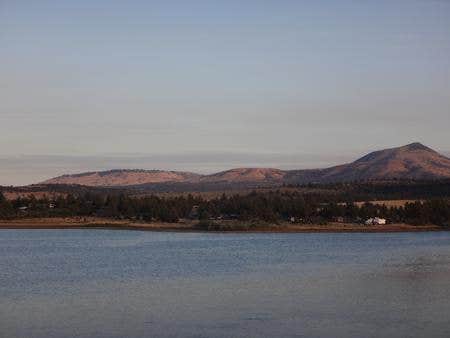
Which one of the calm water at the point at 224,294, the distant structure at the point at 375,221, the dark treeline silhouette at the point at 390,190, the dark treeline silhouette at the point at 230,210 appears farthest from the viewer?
the dark treeline silhouette at the point at 390,190

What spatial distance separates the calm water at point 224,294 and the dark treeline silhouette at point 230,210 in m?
52.9

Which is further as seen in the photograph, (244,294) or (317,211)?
(317,211)

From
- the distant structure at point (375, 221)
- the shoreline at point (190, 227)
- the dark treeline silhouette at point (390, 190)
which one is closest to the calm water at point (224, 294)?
the shoreline at point (190, 227)

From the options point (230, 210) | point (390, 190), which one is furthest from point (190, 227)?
point (390, 190)

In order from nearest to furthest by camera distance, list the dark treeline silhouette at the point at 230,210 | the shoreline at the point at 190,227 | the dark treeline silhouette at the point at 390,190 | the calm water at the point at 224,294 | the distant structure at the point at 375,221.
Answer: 1. the calm water at the point at 224,294
2. the shoreline at the point at 190,227
3. the distant structure at the point at 375,221
4. the dark treeline silhouette at the point at 230,210
5. the dark treeline silhouette at the point at 390,190

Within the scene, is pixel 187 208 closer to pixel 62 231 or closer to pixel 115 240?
pixel 62 231

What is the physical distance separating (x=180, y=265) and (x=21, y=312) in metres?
22.5

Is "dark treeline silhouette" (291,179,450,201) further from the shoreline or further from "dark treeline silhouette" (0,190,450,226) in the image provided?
the shoreline

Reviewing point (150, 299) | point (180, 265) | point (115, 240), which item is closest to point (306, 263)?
point (180, 265)

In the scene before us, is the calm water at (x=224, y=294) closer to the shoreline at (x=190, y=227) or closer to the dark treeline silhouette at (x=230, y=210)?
the shoreline at (x=190, y=227)

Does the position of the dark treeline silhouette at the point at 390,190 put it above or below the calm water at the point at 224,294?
above

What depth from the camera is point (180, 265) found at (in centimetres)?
5481

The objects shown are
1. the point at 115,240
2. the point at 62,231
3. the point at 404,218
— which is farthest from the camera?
the point at 404,218

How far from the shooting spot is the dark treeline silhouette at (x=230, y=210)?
12156cm
